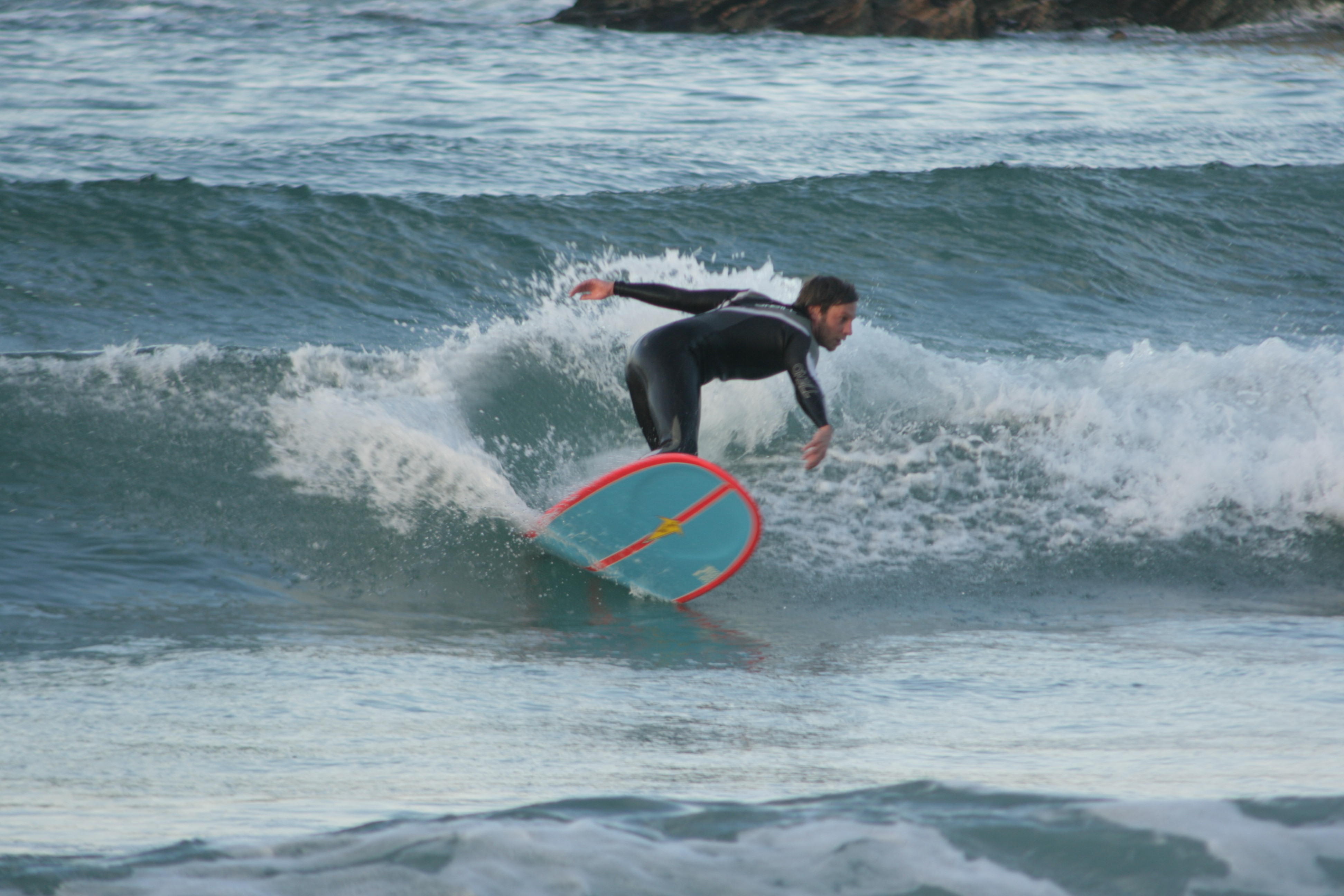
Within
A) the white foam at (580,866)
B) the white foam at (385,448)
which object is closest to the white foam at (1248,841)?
the white foam at (580,866)

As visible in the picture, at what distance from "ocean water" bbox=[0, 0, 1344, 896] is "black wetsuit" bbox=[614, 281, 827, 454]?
0.78 metres

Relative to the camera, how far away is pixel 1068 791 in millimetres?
2043

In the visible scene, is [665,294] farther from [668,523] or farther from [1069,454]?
[1069,454]

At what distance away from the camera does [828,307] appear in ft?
15.7

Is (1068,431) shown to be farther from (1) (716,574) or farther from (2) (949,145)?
(2) (949,145)

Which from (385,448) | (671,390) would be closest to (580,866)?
(671,390)

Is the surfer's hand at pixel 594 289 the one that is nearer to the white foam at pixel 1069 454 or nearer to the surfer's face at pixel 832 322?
the surfer's face at pixel 832 322

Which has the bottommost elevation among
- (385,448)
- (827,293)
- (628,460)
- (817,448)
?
(628,460)

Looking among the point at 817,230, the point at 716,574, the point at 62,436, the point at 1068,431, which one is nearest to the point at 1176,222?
the point at 817,230

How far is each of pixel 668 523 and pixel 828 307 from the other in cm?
113

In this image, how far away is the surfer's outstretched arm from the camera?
5023 mm

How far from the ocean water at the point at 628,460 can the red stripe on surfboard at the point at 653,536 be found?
0.50 feet

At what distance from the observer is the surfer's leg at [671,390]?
486cm

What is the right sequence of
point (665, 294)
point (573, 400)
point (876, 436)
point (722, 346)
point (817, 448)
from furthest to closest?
point (573, 400), point (876, 436), point (665, 294), point (722, 346), point (817, 448)
